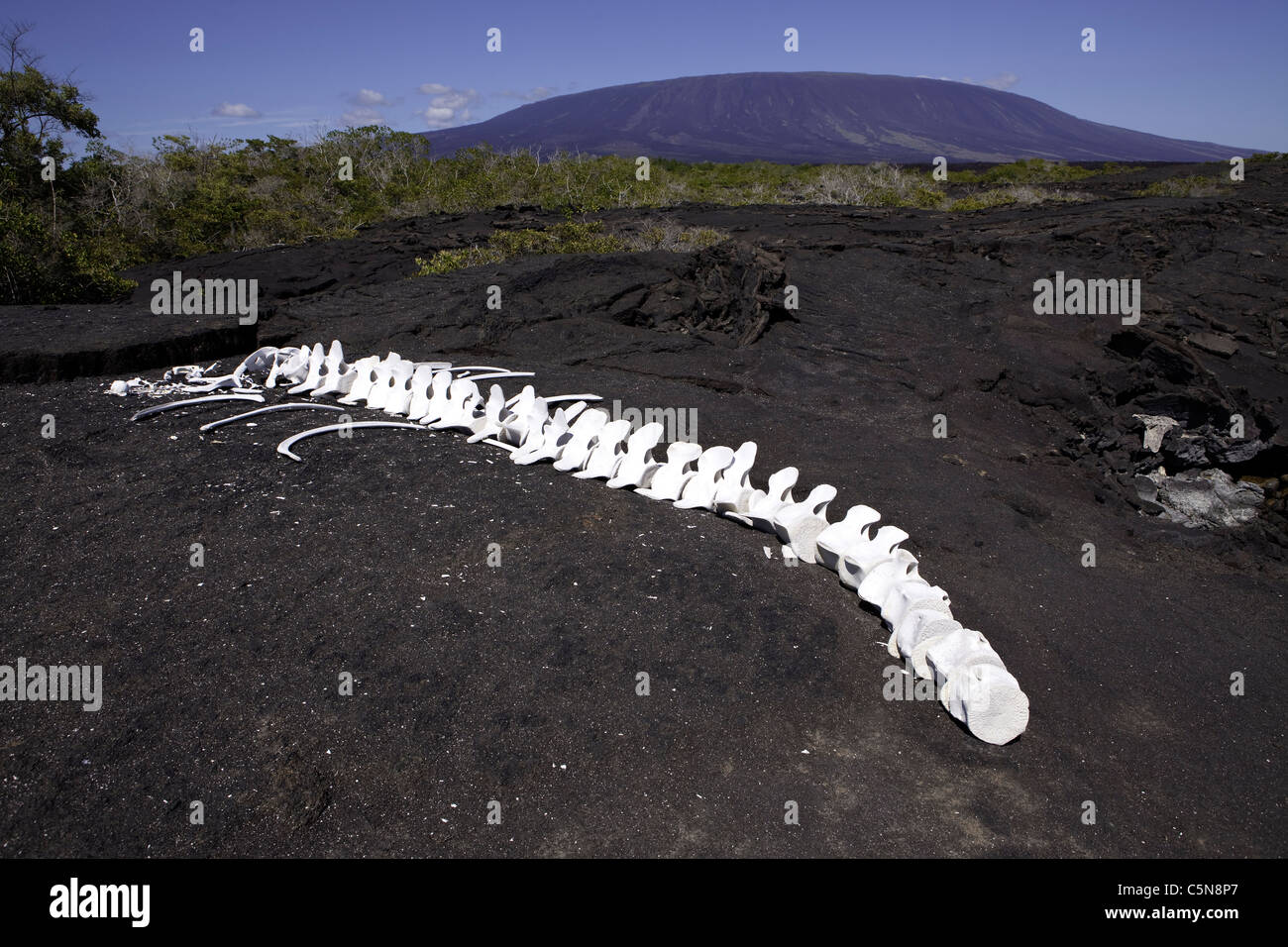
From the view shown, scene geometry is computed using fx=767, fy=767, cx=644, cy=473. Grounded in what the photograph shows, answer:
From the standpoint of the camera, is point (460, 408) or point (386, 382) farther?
point (386, 382)

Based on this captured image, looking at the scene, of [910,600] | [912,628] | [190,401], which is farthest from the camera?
[190,401]

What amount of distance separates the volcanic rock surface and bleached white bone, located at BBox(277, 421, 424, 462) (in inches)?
3.8

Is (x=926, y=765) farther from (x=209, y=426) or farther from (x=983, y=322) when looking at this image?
(x=983, y=322)

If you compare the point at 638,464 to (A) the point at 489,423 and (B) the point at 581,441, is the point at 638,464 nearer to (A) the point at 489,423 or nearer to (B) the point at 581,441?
(B) the point at 581,441

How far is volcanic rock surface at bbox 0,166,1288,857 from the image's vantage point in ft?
9.14

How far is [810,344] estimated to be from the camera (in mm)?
9609

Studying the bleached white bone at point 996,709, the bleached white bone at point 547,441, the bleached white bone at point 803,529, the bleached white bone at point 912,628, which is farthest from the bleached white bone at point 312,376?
the bleached white bone at point 996,709

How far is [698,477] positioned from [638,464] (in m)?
0.49

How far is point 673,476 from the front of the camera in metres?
5.46

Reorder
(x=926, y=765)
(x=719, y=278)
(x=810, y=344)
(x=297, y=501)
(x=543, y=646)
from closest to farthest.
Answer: (x=926, y=765)
(x=543, y=646)
(x=297, y=501)
(x=810, y=344)
(x=719, y=278)

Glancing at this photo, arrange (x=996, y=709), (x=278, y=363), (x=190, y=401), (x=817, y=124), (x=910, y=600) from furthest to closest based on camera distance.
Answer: (x=817, y=124) → (x=278, y=363) → (x=190, y=401) → (x=910, y=600) → (x=996, y=709)

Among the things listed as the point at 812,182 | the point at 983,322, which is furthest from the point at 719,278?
the point at 812,182

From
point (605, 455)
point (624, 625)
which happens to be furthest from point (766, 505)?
point (624, 625)

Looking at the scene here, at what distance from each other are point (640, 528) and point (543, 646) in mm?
1331
